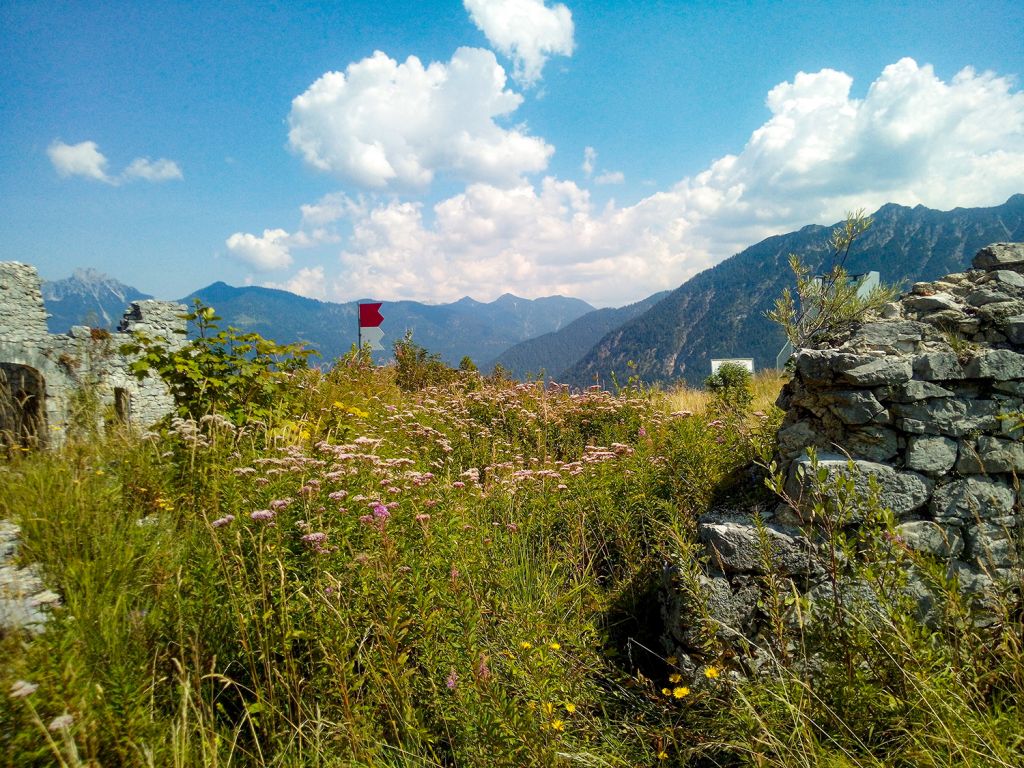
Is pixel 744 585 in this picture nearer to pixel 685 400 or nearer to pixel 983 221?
pixel 685 400

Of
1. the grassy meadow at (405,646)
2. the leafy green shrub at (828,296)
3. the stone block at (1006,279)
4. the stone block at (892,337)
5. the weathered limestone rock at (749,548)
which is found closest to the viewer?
the grassy meadow at (405,646)

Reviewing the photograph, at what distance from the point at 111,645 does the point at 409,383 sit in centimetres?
1160

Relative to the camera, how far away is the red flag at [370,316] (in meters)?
10.8

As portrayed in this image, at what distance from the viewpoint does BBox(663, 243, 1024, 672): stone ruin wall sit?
320 centimetres

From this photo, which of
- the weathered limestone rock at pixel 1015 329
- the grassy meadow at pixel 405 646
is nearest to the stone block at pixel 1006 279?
the weathered limestone rock at pixel 1015 329

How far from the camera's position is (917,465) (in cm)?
332

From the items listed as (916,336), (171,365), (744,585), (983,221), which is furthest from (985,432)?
(983,221)

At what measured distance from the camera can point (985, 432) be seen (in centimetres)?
337

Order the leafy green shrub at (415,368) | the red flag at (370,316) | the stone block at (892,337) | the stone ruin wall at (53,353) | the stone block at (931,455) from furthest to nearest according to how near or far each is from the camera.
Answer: the leafy green shrub at (415,368), the red flag at (370,316), the stone ruin wall at (53,353), the stone block at (892,337), the stone block at (931,455)

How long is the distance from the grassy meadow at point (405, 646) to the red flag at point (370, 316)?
675cm

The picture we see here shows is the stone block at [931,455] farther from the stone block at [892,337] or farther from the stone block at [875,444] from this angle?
the stone block at [892,337]

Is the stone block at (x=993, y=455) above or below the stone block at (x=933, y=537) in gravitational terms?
above

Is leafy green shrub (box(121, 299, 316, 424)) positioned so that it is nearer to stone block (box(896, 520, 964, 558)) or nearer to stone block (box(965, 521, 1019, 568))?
stone block (box(896, 520, 964, 558))

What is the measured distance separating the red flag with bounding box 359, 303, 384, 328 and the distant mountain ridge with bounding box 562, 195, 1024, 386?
13968 centimetres
